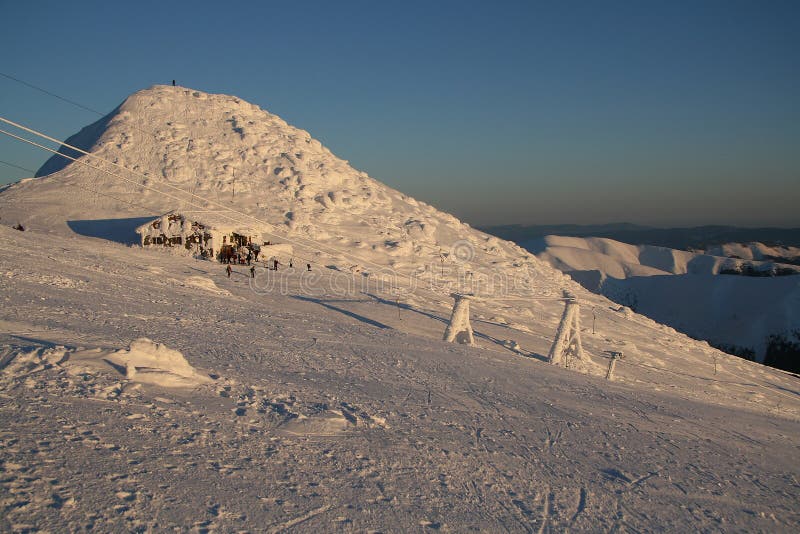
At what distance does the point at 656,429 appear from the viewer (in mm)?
6270

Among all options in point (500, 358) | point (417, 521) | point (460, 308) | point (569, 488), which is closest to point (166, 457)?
point (417, 521)

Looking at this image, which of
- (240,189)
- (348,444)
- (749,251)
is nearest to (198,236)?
(240,189)

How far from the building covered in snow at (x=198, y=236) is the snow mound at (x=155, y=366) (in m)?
15.2

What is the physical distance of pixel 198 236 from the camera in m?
20.8

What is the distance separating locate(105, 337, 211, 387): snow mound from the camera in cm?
540

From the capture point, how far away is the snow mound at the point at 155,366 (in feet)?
17.7

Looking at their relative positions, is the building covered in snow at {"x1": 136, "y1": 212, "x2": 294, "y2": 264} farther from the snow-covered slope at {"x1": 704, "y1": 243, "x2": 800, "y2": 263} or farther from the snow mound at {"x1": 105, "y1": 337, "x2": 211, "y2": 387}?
the snow-covered slope at {"x1": 704, "y1": 243, "x2": 800, "y2": 263}

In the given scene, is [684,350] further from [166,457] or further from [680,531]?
[166,457]

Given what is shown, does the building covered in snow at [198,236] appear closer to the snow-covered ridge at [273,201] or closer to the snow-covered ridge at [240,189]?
the snow-covered ridge at [273,201]

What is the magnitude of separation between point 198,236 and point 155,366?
1627 cm

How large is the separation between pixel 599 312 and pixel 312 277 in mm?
15192

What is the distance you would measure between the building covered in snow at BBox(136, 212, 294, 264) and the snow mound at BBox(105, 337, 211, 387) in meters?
15.2

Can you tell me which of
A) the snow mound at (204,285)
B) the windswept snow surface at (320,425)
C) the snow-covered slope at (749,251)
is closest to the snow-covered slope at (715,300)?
the snow-covered slope at (749,251)

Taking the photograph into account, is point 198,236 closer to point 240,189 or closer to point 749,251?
point 240,189
